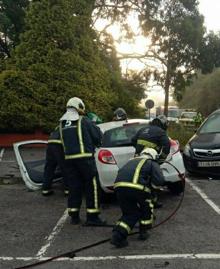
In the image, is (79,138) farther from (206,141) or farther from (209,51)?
(209,51)

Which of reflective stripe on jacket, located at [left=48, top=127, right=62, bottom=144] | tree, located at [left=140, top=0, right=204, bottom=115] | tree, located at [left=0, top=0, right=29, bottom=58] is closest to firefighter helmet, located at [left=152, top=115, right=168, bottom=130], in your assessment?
reflective stripe on jacket, located at [left=48, top=127, right=62, bottom=144]

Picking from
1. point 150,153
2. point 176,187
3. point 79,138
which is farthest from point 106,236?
point 176,187

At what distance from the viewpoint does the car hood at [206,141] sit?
34.6 feet

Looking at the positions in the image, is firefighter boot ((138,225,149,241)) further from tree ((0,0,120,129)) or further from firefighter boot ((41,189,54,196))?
tree ((0,0,120,129))

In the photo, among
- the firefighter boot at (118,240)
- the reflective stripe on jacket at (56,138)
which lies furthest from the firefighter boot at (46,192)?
the firefighter boot at (118,240)

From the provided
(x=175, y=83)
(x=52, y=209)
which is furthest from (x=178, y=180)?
(x=175, y=83)

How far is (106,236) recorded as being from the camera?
633cm

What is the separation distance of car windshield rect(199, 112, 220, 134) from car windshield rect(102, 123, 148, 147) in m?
3.68

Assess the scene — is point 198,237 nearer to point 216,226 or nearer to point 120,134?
point 216,226

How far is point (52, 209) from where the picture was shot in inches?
319

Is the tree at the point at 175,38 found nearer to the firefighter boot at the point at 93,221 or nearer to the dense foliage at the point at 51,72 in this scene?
the dense foliage at the point at 51,72

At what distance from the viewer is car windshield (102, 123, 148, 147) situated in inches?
316

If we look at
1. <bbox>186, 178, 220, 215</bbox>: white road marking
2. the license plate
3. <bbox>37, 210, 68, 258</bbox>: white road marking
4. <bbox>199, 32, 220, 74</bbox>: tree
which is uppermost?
<bbox>199, 32, 220, 74</bbox>: tree

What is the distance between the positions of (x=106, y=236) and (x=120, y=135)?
7.45 feet
